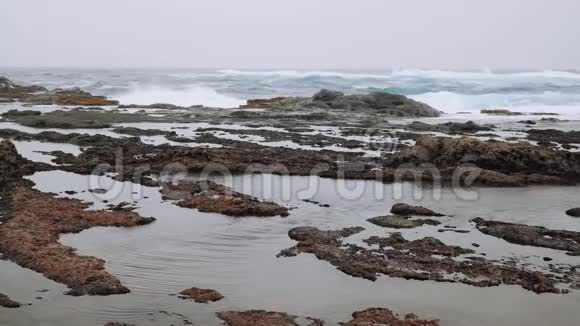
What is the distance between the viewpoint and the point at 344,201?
12.5m

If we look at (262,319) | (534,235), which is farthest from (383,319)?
(534,235)

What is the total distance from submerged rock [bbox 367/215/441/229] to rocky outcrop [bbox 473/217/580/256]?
0.99 meters

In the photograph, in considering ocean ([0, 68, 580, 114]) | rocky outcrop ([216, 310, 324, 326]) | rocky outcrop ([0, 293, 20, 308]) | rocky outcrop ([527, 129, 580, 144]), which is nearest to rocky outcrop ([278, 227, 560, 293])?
rocky outcrop ([216, 310, 324, 326])

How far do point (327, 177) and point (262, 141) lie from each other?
6925 mm

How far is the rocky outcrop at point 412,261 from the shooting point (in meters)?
7.79

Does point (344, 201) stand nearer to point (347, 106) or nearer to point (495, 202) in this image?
point (495, 202)

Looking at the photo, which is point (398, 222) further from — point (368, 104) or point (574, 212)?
point (368, 104)

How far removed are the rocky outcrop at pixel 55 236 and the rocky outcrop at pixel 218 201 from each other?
1.49 meters

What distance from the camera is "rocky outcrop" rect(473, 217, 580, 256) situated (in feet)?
30.5

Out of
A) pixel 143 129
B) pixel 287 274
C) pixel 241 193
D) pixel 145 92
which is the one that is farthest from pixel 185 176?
pixel 145 92

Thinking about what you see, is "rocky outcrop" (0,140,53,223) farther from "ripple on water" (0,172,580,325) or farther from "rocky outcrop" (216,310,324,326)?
"rocky outcrop" (216,310,324,326)

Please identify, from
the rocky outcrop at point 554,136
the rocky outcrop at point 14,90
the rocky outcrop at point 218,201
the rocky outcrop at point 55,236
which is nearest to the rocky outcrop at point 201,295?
the rocky outcrop at point 55,236

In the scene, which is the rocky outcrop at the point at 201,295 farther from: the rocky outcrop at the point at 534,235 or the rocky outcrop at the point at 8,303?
the rocky outcrop at the point at 534,235

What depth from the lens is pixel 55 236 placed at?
9.28 m
